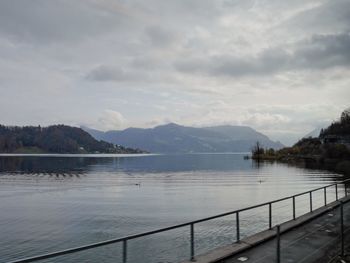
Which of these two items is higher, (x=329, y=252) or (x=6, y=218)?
(x=329, y=252)

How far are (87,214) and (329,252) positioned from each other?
32.6 meters

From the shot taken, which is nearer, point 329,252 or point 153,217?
point 329,252

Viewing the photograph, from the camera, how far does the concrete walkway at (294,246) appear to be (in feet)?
37.3

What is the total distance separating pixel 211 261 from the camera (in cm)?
1082

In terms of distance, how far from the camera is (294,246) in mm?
12859

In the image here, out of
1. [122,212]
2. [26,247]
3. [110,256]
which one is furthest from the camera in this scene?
[122,212]

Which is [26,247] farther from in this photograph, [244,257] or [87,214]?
[244,257]

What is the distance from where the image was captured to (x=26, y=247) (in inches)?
995

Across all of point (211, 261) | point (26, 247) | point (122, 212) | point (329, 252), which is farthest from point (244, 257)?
point (122, 212)

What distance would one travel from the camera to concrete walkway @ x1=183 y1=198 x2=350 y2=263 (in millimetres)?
11375

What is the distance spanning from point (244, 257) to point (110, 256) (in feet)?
41.1

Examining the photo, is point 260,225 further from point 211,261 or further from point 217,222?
point 211,261

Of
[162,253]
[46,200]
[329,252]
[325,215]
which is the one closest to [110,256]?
[162,253]

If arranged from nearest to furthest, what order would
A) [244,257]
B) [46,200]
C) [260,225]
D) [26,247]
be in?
[244,257] < [26,247] < [260,225] < [46,200]
